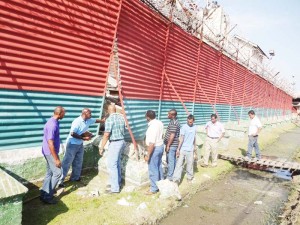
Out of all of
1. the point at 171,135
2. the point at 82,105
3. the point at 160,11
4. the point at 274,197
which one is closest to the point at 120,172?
the point at 171,135

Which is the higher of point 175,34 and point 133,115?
point 175,34

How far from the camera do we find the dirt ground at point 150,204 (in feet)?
16.0

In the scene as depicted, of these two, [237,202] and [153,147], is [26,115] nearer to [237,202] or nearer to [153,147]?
[153,147]

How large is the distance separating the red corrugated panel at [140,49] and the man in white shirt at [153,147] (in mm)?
2361

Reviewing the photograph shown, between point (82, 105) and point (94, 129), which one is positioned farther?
point (94, 129)

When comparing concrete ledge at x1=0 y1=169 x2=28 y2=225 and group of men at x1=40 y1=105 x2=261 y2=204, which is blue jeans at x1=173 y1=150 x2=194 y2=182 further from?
concrete ledge at x1=0 y1=169 x2=28 y2=225

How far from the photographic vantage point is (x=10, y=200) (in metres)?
3.89

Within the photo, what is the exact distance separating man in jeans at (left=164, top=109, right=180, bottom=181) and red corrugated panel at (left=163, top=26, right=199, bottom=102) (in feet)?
11.7

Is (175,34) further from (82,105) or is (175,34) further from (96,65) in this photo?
(82,105)

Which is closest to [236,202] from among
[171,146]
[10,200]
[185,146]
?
[185,146]

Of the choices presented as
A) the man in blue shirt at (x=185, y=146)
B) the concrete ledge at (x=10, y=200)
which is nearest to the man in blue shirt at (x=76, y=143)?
the concrete ledge at (x=10, y=200)

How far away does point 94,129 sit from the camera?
7531 mm

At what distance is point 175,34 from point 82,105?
5.38m

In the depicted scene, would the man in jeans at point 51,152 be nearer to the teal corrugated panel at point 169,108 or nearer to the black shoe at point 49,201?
the black shoe at point 49,201
